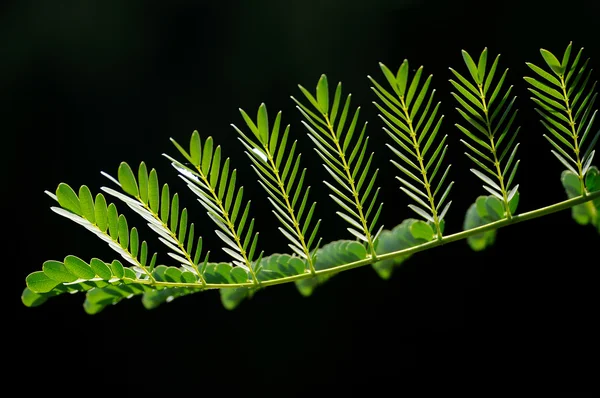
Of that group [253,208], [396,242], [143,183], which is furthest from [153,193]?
[253,208]

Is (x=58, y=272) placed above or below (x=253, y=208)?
below

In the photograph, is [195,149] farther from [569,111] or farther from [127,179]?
[569,111]

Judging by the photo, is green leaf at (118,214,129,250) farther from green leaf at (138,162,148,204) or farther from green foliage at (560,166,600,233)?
green foliage at (560,166,600,233)

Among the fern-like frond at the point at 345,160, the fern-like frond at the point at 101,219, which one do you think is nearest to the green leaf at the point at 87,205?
the fern-like frond at the point at 101,219

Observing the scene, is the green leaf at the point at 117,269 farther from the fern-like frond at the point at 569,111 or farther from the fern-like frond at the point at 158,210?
the fern-like frond at the point at 569,111

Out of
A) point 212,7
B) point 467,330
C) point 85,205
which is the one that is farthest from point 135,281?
point 212,7

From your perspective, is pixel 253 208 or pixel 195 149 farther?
pixel 253 208

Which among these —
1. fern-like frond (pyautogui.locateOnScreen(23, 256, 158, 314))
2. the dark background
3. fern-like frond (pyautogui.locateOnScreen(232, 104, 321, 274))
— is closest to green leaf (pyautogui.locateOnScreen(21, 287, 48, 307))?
fern-like frond (pyautogui.locateOnScreen(23, 256, 158, 314))
